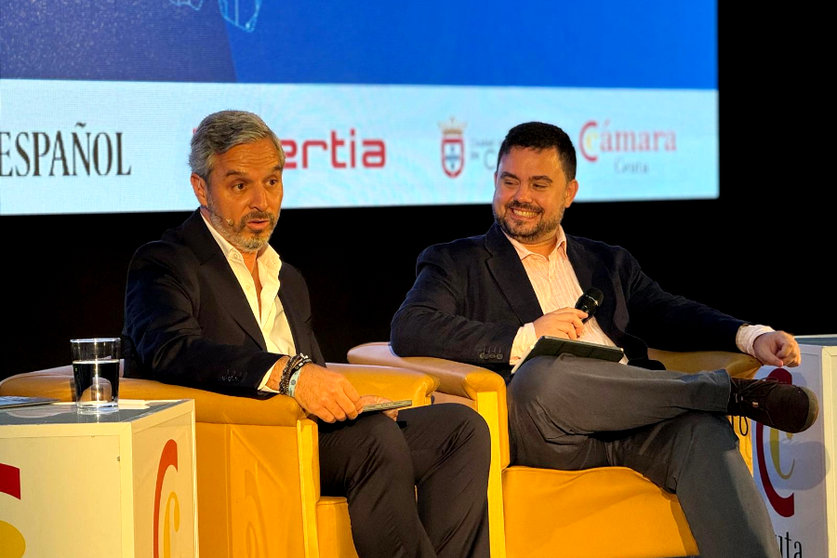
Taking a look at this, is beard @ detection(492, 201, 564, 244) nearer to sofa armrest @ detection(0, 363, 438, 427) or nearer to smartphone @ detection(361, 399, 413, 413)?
sofa armrest @ detection(0, 363, 438, 427)

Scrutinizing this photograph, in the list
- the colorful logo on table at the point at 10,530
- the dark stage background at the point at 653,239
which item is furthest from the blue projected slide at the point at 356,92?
the colorful logo on table at the point at 10,530

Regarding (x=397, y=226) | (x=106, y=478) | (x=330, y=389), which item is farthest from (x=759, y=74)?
(x=106, y=478)

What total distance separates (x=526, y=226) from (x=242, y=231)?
Result: 3.19 ft

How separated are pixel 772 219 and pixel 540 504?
9.48 ft

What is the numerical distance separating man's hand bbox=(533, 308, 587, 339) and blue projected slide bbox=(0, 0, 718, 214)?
1.49 metres

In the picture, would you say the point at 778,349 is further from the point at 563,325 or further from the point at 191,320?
the point at 191,320

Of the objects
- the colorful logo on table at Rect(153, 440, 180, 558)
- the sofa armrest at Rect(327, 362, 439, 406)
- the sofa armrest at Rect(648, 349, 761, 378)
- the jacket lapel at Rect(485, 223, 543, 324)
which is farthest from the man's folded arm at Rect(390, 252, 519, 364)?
the colorful logo on table at Rect(153, 440, 180, 558)

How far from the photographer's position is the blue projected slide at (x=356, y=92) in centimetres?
407

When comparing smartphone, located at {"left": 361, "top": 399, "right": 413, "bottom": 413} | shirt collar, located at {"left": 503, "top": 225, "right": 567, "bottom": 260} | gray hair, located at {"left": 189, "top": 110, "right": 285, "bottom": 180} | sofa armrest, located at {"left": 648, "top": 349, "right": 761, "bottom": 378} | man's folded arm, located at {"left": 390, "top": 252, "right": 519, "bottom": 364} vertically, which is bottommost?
smartphone, located at {"left": 361, "top": 399, "right": 413, "bottom": 413}

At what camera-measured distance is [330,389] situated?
8.52 feet

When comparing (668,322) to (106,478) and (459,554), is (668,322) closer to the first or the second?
(459,554)

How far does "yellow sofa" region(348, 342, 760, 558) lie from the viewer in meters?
2.97

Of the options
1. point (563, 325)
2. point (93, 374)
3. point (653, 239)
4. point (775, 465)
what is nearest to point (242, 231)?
point (93, 374)

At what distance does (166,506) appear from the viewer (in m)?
2.37
